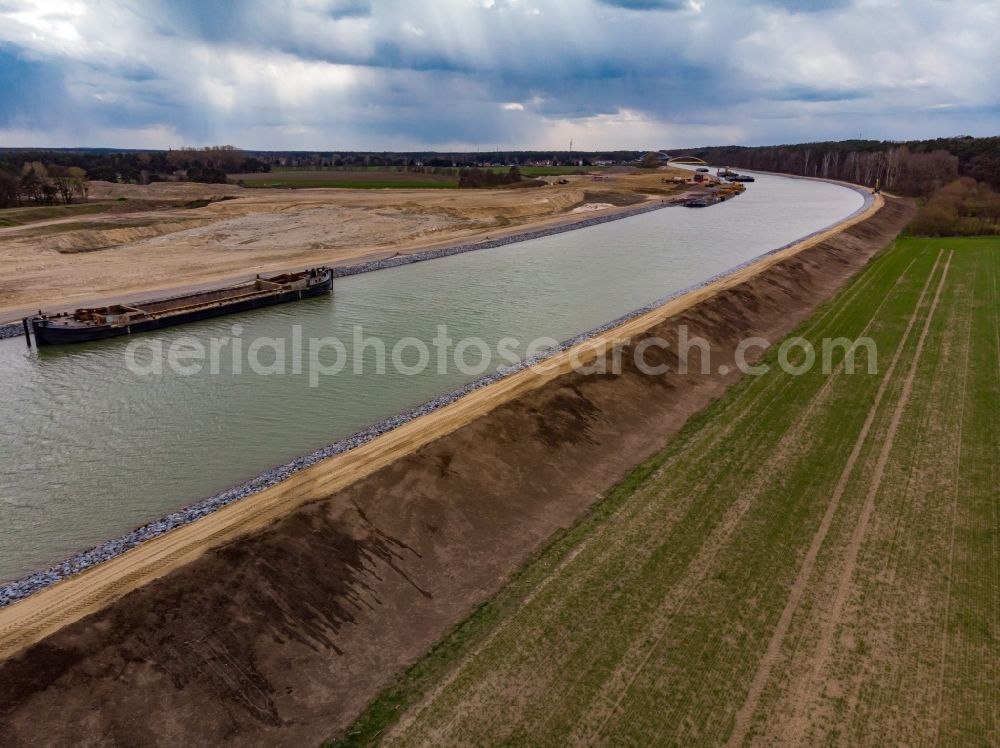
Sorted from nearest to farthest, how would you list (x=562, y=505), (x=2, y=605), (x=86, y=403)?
(x=2, y=605) → (x=562, y=505) → (x=86, y=403)

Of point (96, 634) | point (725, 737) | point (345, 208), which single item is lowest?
point (725, 737)

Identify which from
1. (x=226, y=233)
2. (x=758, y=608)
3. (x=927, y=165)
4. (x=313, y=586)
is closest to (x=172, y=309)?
(x=313, y=586)

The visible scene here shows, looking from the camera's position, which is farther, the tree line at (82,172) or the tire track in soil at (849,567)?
the tree line at (82,172)

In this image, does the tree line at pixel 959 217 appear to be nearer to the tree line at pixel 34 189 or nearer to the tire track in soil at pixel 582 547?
the tire track in soil at pixel 582 547

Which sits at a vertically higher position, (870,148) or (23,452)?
(870,148)

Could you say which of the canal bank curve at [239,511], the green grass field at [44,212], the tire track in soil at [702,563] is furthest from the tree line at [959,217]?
the green grass field at [44,212]

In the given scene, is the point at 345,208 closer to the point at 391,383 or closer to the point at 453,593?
the point at 391,383

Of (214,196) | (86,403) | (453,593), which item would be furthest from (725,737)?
(214,196)
